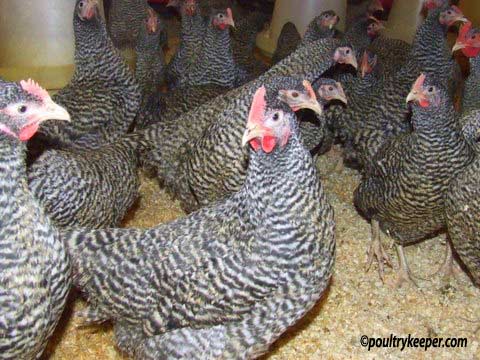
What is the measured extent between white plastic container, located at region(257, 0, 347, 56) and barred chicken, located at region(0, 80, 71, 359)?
395cm

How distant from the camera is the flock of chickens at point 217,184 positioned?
1.85 m

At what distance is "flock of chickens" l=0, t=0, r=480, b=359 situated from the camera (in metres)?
1.85

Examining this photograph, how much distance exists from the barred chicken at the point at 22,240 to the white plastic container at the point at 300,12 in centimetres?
395

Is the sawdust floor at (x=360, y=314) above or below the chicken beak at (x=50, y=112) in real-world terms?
below

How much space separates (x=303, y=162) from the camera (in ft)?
6.61

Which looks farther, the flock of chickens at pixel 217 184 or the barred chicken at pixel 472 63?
the barred chicken at pixel 472 63

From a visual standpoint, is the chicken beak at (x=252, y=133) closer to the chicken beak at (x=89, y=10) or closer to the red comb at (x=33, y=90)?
the red comb at (x=33, y=90)

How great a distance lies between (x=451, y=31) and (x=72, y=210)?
488 cm

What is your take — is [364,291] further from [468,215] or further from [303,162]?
[303,162]

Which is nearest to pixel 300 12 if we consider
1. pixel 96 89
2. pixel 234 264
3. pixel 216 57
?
pixel 216 57

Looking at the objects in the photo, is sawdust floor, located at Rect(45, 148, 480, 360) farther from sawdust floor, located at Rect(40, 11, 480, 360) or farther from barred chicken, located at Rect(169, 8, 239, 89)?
barred chicken, located at Rect(169, 8, 239, 89)

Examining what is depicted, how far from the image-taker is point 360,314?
2.85 m

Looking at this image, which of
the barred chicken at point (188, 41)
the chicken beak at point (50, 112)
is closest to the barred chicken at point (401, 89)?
the barred chicken at point (188, 41)

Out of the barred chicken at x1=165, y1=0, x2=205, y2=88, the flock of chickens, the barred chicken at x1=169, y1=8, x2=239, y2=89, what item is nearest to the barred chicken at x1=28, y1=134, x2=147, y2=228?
the flock of chickens
